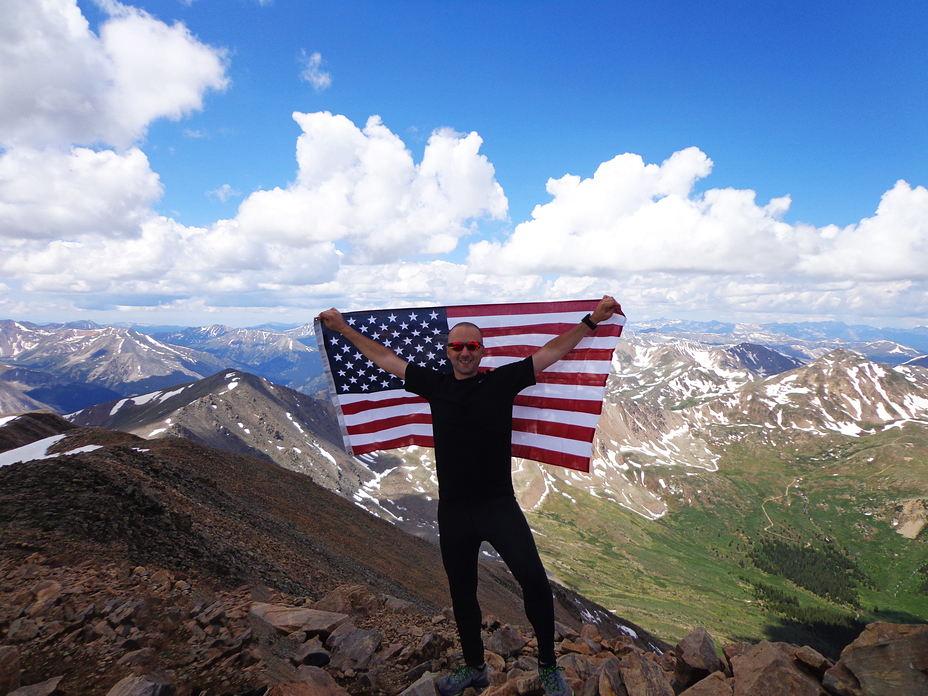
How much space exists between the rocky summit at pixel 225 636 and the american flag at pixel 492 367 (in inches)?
167

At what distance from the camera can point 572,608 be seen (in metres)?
73.1

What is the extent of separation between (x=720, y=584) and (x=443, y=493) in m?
242

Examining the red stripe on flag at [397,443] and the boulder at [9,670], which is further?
the red stripe on flag at [397,443]

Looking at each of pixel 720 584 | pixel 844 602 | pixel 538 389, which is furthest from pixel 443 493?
pixel 844 602

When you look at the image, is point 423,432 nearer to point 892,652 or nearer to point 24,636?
point 24,636

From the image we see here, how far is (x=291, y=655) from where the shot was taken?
8188 mm

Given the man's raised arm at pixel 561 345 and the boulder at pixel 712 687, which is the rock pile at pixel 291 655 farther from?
the man's raised arm at pixel 561 345

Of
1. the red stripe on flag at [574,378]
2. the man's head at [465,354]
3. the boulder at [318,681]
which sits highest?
the man's head at [465,354]

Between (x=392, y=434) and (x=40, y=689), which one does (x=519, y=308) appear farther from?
(x=40, y=689)

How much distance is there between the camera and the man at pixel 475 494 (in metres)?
6.55

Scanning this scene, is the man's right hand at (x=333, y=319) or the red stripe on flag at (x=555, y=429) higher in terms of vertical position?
the man's right hand at (x=333, y=319)

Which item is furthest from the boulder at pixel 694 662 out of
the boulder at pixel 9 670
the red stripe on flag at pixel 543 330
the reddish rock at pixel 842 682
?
the boulder at pixel 9 670

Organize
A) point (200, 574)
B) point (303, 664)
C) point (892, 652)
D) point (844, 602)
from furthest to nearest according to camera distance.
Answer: point (844, 602), point (200, 574), point (303, 664), point (892, 652)

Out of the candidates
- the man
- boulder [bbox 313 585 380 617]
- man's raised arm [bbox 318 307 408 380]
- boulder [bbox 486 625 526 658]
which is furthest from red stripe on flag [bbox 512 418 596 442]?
boulder [bbox 313 585 380 617]
